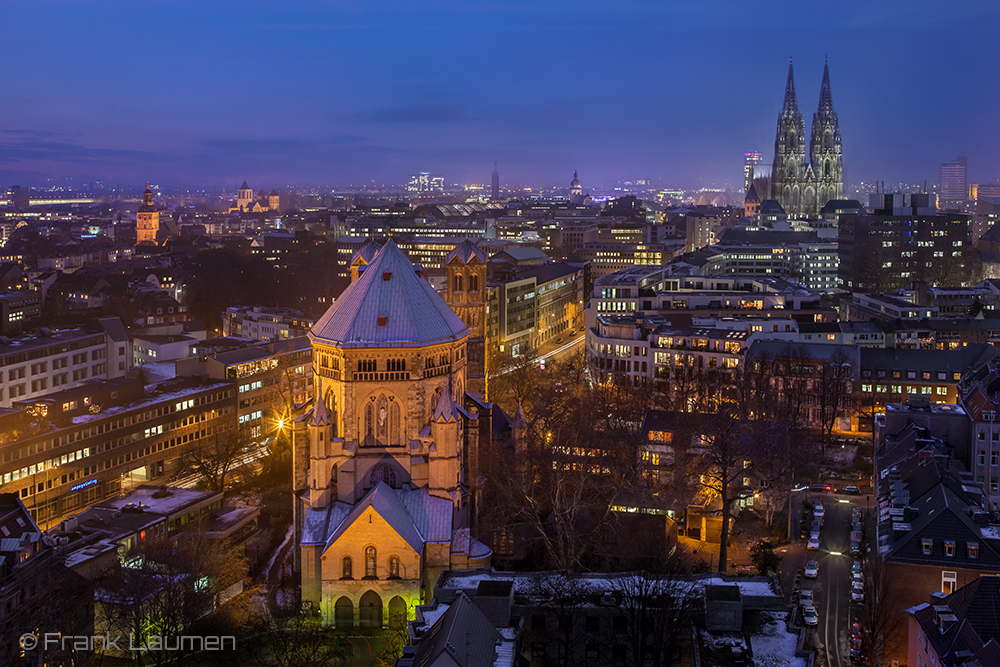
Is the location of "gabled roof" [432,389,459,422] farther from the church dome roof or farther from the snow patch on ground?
the snow patch on ground

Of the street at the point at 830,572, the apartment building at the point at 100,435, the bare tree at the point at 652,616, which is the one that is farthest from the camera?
the apartment building at the point at 100,435

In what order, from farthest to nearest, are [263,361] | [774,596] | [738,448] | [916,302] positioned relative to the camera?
[916,302] → [263,361] → [738,448] → [774,596]

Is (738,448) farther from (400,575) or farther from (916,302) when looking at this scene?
(916,302)

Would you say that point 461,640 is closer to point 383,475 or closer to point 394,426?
point 383,475

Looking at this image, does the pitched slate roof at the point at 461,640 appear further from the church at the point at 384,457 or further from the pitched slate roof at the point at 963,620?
the pitched slate roof at the point at 963,620

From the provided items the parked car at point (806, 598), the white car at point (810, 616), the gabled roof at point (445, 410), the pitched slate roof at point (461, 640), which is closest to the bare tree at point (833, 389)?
the parked car at point (806, 598)

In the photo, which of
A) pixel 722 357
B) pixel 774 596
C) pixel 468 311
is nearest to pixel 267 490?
pixel 468 311

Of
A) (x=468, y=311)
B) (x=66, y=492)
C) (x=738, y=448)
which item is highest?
(x=468, y=311)
